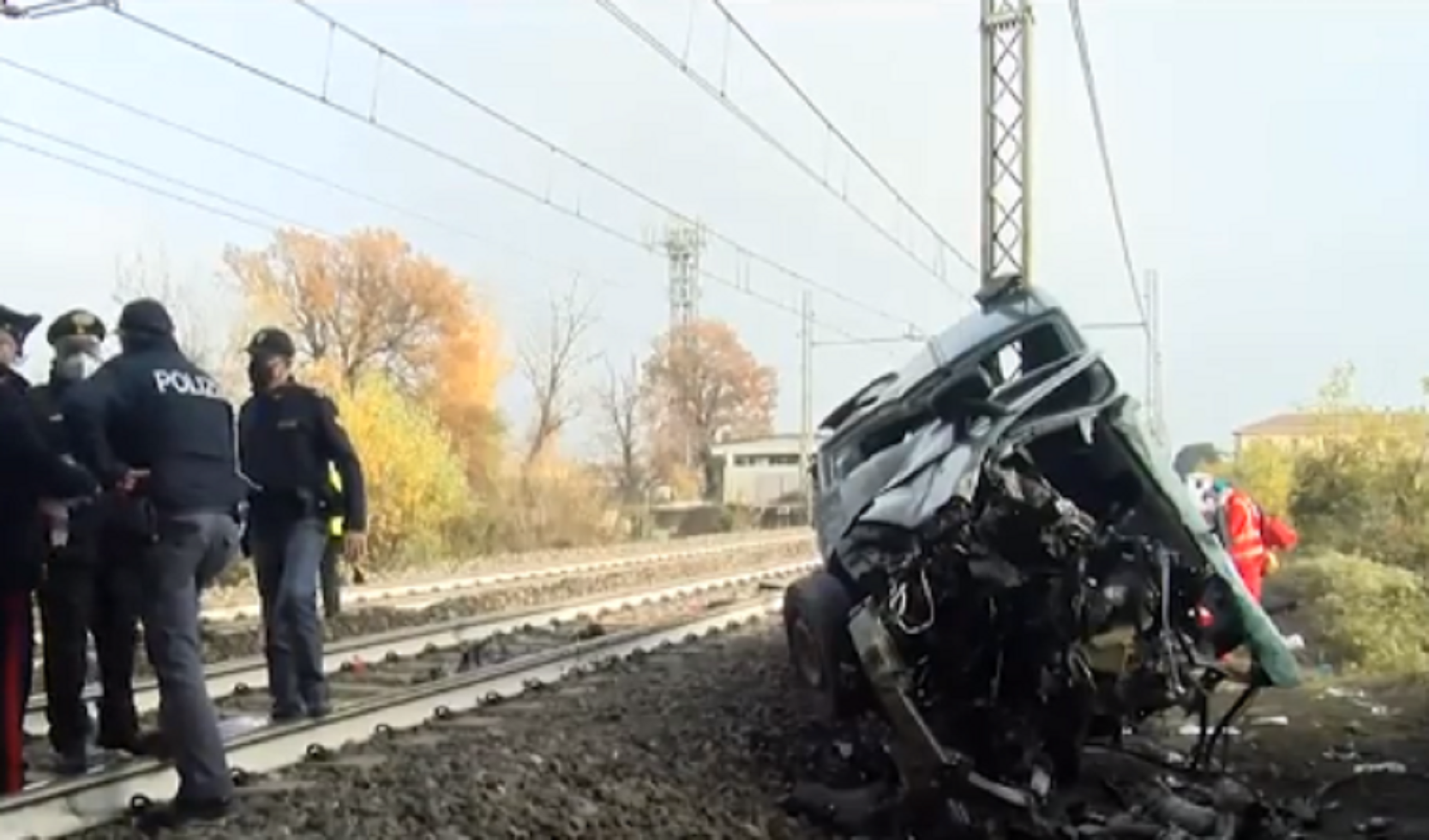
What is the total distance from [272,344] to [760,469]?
68449 millimetres

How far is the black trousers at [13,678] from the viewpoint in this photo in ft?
Result: 18.7

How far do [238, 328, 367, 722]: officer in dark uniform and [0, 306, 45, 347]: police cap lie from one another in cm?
137

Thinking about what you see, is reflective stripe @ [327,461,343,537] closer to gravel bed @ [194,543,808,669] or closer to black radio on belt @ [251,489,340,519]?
black radio on belt @ [251,489,340,519]

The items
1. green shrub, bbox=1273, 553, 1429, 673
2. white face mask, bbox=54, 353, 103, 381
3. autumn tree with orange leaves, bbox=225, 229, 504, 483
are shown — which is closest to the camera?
white face mask, bbox=54, 353, 103, 381

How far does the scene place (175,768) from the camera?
18.8 ft

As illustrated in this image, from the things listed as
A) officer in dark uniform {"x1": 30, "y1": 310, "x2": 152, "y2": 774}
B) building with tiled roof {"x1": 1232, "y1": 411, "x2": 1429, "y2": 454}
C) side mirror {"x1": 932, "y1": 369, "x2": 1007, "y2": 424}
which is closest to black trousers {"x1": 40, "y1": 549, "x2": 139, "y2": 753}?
officer in dark uniform {"x1": 30, "y1": 310, "x2": 152, "y2": 774}

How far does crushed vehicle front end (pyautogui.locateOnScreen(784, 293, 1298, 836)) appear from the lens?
629 centimetres

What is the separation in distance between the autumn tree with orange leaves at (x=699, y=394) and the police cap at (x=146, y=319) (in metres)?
60.1

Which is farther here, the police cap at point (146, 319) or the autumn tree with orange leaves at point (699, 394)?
the autumn tree with orange leaves at point (699, 394)

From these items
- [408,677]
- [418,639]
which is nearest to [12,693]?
[408,677]

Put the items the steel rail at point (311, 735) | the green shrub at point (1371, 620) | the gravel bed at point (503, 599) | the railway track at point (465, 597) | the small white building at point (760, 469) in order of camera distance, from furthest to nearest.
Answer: the small white building at point (760, 469) → the green shrub at point (1371, 620) → the railway track at point (465, 597) → the gravel bed at point (503, 599) → the steel rail at point (311, 735)

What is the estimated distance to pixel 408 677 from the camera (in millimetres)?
9766

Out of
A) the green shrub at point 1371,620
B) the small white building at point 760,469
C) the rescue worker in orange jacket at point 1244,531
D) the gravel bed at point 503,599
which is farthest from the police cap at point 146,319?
the small white building at point 760,469

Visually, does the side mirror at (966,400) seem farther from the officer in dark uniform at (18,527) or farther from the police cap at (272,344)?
the officer in dark uniform at (18,527)
